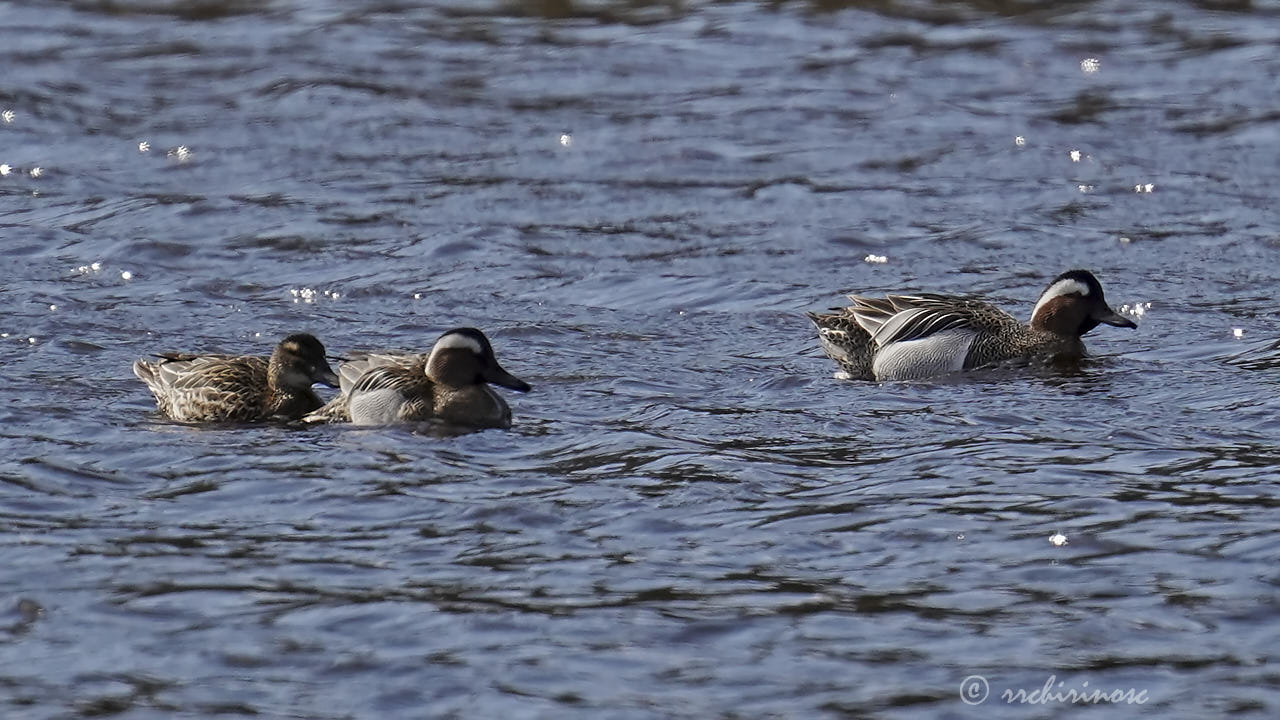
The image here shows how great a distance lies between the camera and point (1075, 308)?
13.2m

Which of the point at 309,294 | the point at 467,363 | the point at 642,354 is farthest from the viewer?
the point at 309,294

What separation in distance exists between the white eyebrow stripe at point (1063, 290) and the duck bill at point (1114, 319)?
164 mm

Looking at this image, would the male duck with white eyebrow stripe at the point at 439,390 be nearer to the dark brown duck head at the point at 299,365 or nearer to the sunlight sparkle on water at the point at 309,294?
the dark brown duck head at the point at 299,365

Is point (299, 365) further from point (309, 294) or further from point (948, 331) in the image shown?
point (948, 331)

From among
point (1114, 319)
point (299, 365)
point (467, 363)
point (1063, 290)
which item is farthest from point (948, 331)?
point (299, 365)

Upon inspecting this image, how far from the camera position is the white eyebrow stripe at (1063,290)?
13.1 meters

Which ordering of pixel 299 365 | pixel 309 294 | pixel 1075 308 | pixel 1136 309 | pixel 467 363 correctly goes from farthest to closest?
pixel 309 294 → pixel 1136 309 → pixel 1075 308 → pixel 299 365 → pixel 467 363

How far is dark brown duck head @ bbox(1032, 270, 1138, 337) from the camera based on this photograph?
13117 millimetres

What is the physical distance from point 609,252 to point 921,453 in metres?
5.45

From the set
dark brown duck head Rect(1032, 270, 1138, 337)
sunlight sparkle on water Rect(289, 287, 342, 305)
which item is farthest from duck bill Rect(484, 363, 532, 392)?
dark brown duck head Rect(1032, 270, 1138, 337)
